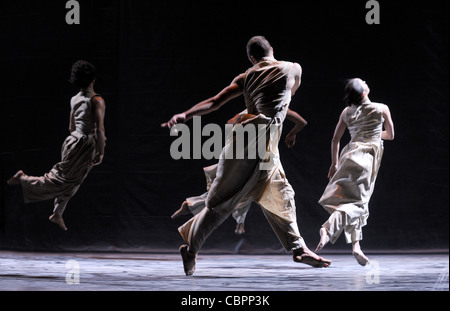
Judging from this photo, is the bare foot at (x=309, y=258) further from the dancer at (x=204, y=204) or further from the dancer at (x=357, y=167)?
the dancer at (x=204, y=204)

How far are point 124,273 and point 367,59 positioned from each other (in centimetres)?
337

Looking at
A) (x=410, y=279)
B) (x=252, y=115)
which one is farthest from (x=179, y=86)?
(x=410, y=279)

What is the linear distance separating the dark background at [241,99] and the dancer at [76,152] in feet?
0.75

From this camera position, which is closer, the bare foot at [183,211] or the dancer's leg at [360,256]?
the dancer's leg at [360,256]

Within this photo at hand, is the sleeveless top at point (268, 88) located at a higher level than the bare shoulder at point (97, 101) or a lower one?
higher

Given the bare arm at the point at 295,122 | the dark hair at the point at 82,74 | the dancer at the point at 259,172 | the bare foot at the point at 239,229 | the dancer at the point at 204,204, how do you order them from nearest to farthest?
1. the dancer at the point at 259,172
2. the bare arm at the point at 295,122
3. the dancer at the point at 204,204
4. the dark hair at the point at 82,74
5. the bare foot at the point at 239,229

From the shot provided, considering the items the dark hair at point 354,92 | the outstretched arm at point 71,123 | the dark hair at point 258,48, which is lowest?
the outstretched arm at point 71,123

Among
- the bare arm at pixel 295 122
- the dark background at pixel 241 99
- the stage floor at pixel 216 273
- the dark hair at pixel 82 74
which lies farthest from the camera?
the dark background at pixel 241 99

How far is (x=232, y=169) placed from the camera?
4.92m

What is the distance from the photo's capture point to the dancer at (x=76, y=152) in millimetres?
6738

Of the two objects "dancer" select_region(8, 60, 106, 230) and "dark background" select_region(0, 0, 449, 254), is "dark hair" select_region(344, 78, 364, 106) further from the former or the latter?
"dancer" select_region(8, 60, 106, 230)

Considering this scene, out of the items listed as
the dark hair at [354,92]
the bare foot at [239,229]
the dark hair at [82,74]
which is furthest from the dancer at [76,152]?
the dark hair at [354,92]

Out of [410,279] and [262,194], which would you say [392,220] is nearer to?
[410,279]

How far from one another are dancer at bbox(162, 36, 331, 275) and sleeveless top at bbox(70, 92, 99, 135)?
215cm
